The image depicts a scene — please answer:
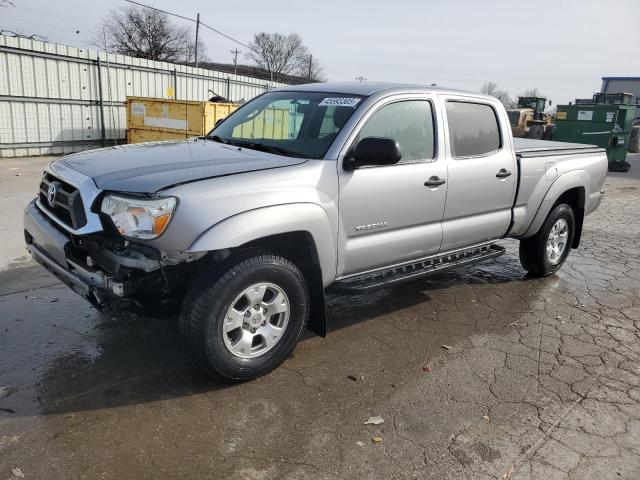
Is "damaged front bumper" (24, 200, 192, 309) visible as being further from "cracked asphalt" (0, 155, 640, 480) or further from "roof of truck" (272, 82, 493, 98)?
"roof of truck" (272, 82, 493, 98)

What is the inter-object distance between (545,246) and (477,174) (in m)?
1.68

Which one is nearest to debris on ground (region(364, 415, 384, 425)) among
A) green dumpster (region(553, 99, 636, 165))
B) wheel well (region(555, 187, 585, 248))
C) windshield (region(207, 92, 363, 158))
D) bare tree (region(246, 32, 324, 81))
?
windshield (region(207, 92, 363, 158))

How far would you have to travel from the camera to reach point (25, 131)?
513 inches

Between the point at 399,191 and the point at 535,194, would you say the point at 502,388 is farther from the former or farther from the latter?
the point at 535,194

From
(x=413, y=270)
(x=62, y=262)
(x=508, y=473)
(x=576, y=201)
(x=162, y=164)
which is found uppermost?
(x=162, y=164)

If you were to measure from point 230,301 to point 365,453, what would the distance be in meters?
1.14

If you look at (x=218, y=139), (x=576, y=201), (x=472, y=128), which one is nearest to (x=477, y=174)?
(x=472, y=128)

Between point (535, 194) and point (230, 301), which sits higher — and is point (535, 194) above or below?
above

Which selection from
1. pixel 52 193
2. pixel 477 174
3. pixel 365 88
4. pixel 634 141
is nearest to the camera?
pixel 52 193

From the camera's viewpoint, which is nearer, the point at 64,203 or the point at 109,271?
the point at 109,271

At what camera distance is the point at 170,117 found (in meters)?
12.6

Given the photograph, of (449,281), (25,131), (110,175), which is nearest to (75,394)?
(110,175)

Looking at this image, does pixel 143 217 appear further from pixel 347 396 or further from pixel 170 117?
pixel 170 117

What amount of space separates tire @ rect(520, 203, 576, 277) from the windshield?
287cm
